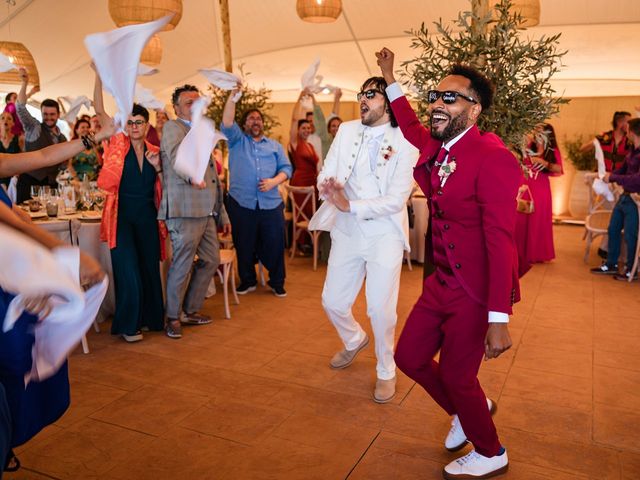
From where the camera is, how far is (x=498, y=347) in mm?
2266

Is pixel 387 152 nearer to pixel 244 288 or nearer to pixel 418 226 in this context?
pixel 244 288

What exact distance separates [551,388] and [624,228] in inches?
158

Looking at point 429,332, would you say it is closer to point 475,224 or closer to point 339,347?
point 475,224

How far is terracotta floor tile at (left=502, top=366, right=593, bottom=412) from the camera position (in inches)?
136

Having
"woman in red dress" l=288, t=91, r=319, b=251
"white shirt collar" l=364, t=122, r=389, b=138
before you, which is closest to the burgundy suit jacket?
"white shirt collar" l=364, t=122, r=389, b=138

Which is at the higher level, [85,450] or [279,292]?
[85,450]

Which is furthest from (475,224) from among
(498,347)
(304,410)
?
(304,410)

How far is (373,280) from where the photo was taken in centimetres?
344

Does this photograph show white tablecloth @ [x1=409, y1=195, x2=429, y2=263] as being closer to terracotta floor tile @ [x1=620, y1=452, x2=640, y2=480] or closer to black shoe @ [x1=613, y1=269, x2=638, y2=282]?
black shoe @ [x1=613, y1=269, x2=638, y2=282]

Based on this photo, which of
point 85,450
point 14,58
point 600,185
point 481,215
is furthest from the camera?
point 600,185

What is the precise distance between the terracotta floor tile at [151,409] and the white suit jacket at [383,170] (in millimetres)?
1400

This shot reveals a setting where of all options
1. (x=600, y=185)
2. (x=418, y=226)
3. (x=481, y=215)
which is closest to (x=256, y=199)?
(x=418, y=226)

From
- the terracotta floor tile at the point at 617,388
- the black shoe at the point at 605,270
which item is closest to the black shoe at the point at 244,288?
the terracotta floor tile at the point at 617,388

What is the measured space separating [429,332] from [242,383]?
1544mm
